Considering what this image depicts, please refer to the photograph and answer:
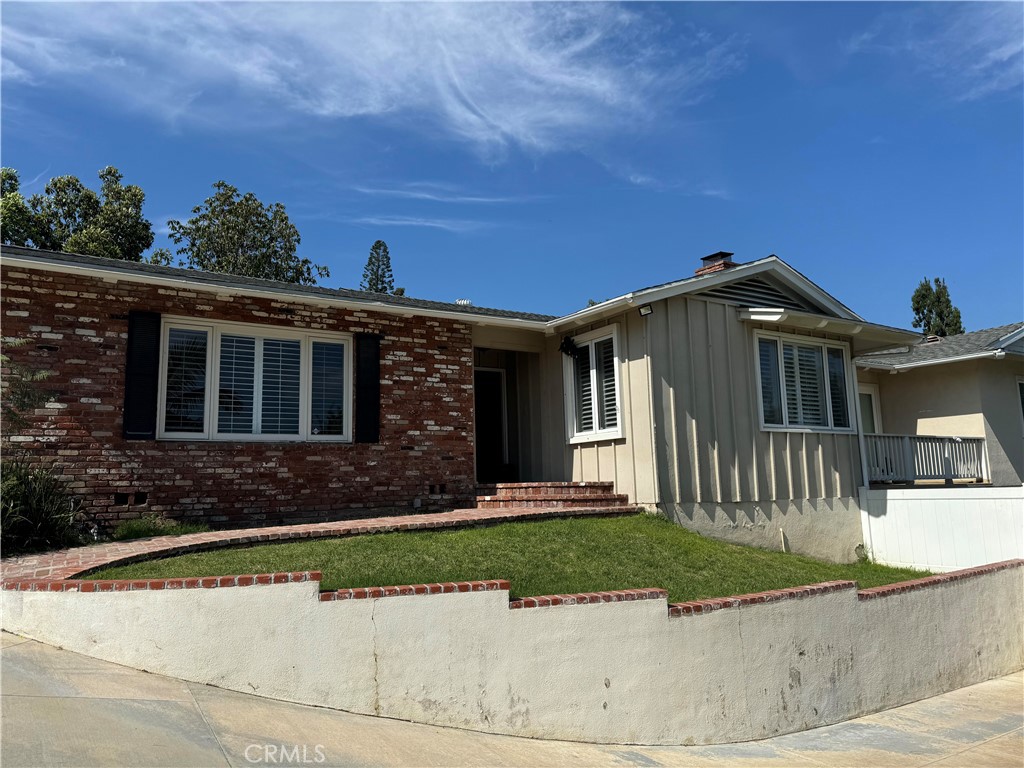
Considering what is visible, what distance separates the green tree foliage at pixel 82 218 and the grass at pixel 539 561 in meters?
24.8

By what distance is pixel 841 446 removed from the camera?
13.1 m

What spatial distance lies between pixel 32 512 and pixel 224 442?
2.56 meters

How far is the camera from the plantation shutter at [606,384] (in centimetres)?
1203

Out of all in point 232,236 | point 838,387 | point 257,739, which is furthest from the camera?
point 232,236

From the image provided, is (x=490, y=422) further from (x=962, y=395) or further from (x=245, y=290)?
(x=962, y=395)

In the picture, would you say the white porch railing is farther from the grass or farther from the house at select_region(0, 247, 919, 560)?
the grass

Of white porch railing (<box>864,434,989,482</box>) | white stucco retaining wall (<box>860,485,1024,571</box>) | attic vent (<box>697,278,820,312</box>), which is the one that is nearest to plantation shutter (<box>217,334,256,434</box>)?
attic vent (<box>697,278,820,312</box>)

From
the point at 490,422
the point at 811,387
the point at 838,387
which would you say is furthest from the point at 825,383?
the point at 490,422

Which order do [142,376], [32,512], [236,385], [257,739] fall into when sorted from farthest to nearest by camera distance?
[236,385], [142,376], [32,512], [257,739]

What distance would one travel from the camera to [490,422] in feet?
46.9

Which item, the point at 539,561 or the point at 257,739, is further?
the point at 539,561

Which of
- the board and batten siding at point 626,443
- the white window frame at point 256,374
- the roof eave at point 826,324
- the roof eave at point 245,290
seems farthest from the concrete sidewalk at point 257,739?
the roof eave at point 826,324

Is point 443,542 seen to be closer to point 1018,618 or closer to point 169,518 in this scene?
point 169,518

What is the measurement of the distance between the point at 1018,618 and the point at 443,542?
7837 millimetres
